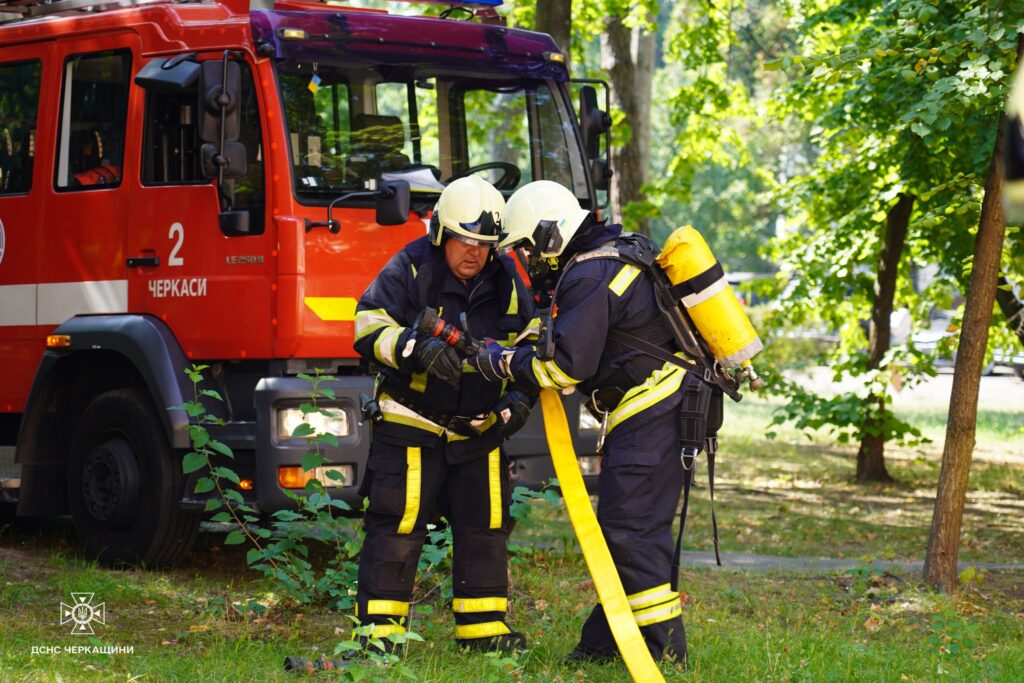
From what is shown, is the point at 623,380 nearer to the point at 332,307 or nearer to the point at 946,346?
the point at 332,307

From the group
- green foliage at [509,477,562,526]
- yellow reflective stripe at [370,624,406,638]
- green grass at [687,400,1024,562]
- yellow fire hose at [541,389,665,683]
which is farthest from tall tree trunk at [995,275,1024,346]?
yellow reflective stripe at [370,624,406,638]

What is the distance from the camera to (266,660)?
208 inches

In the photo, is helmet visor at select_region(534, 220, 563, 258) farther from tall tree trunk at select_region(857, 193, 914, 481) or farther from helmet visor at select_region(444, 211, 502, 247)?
tall tree trunk at select_region(857, 193, 914, 481)

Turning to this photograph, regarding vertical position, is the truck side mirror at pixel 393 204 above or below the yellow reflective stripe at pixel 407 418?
above

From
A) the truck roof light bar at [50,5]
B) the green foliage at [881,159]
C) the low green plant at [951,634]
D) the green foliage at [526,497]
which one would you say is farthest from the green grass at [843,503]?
the truck roof light bar at [50,5]

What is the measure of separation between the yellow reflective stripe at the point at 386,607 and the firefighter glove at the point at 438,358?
92 cm

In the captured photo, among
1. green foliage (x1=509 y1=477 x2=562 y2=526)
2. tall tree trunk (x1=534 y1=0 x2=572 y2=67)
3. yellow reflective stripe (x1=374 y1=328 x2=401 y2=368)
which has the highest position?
tall tree trunk (x1=534 y1=0 x2=572 y2=67)

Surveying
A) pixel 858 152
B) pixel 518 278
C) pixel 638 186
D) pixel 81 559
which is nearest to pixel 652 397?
pixel 518 278

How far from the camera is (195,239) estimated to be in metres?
6.67

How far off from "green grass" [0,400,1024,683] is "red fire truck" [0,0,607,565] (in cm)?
52

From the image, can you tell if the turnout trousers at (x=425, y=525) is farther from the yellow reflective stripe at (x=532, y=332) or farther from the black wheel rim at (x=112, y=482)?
the black wheel rim at (x=112, y=482)

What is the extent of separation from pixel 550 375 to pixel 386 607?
115 cm

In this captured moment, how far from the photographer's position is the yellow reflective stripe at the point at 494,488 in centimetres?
530

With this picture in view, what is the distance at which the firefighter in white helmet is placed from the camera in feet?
16.1
